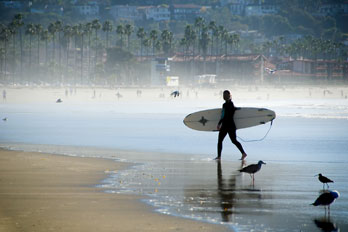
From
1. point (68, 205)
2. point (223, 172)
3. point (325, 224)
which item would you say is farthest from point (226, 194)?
point (223, 172)

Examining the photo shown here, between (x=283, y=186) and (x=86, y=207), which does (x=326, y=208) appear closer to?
(x=283, y=186)

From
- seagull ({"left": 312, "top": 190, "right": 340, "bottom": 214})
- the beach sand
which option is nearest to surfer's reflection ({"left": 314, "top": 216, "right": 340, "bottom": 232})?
seagull ({"left": 312, "top": 190, "right": 340, "bottom": 214})

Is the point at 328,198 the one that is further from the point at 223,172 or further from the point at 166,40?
the point at 166,40

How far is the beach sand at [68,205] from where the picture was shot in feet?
30.3

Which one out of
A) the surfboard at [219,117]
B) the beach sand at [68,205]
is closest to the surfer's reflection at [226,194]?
the beach sand at [68,205]

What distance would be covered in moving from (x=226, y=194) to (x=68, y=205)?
2.79m

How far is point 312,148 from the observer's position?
21656 millimetres

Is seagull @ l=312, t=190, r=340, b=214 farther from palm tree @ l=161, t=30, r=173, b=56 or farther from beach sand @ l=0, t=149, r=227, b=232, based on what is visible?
palm tree @ l=161, t=30, r=173, b=56

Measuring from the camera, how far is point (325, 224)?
9.50m

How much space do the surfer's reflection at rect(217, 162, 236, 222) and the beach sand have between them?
77 cm

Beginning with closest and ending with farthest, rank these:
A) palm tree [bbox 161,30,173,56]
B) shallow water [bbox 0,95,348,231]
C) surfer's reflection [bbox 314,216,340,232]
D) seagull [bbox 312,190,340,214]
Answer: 1. surfer's reflection [bbox 314,216,340,232]
2. seagull [bbox 312,190,340,214]
3. shallow water [bbox 0,95,348,231]
4. palm tree [bbox 161,30,173,56]

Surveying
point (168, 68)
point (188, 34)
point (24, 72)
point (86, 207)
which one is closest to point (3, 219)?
point (86, 207)

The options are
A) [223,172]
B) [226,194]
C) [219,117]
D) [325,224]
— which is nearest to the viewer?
[325,224]

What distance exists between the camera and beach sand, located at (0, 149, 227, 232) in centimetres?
924
